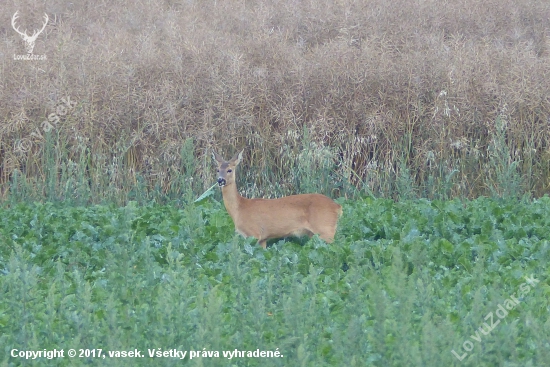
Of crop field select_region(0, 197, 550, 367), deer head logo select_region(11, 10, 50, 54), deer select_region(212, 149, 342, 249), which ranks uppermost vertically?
crop field select_region(0, 197, 550, 367)

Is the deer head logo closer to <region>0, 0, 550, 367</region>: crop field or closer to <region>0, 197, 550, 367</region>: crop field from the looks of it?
<region>0, 0, 550, 367</region>: crop field

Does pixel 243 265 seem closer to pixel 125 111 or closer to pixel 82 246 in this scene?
pixel 82 246

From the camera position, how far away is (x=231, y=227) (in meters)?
8.14

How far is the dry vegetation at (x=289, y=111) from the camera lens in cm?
1030

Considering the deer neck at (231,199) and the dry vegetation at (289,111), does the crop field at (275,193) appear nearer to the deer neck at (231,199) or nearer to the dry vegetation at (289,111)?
the dry vegetation at (289,111)

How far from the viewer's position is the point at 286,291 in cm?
564

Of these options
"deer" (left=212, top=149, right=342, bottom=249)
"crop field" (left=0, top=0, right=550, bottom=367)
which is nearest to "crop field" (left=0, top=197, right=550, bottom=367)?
"crop field" (left=0, top=0, right=550, bottom=367)

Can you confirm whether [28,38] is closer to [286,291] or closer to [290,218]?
[290,218]

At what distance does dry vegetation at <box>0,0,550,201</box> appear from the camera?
10305mm

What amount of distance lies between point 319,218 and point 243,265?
1487 mm

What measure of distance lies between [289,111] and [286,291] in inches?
213

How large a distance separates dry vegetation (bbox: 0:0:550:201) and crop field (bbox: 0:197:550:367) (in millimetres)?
1459

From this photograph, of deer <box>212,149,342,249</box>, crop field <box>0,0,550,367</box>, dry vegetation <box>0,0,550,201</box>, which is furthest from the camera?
dry vegetation <box>0,0,550,201</box>

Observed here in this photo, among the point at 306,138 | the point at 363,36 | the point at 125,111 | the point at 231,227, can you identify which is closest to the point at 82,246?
the point at 231,227
